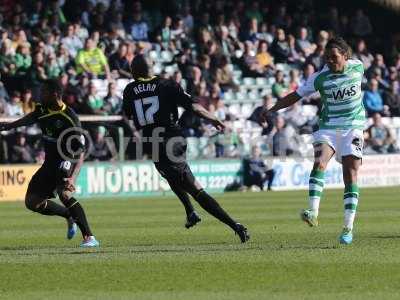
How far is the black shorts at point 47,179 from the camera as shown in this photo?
44.7 feet

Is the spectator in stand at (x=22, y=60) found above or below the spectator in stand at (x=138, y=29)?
below

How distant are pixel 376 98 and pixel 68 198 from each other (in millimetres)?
20039

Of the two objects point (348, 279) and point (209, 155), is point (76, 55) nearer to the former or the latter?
point (209, 155)

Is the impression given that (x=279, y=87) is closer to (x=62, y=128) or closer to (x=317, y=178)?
(x=62, y=128)

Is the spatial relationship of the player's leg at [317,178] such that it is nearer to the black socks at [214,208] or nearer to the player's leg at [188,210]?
the black socks at [214,208]

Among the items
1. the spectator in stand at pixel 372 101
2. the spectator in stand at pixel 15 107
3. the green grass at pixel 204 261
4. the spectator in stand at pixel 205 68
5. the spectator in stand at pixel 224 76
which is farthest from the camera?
the spectator in stand at pixel 372 101

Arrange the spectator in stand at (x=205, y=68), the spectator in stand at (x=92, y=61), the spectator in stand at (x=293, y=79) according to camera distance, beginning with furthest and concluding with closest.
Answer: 1. the spectator in stand at (x=293, y=79)
2. the spectator in stand at (x=205, y=68)
3. the spectator in stand at (x=92, y=61)

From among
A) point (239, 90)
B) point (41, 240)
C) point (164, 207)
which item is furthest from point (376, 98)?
point (41, 240)

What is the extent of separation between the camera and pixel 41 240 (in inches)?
A: 573

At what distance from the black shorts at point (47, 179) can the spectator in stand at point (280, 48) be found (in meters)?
20.8

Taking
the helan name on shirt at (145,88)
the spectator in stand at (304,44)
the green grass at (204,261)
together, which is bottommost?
the green grass at (204,261)

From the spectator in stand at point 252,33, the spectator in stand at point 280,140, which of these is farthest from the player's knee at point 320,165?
the spectator in stand at point 252,33

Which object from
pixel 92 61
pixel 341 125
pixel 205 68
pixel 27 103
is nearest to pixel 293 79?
pixel 205 68

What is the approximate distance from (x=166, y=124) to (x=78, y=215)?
156 cm
